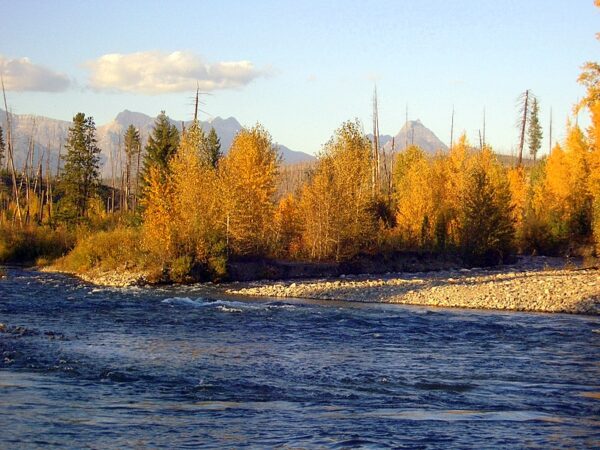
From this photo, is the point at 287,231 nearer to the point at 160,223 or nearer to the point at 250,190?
the point at 250,190

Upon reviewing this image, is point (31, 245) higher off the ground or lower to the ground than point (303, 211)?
lower

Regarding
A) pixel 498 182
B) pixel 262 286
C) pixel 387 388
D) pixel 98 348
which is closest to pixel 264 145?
pixel 262 286

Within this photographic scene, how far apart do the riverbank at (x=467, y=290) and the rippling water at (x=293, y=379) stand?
3.08m

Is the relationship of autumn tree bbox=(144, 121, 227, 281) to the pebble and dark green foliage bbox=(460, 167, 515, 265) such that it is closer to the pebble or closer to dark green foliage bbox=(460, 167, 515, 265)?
the pebble

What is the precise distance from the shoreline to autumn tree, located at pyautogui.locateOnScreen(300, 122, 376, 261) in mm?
2711

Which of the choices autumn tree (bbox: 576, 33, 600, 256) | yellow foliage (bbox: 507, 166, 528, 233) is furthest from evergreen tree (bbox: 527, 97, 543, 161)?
autumn tree (bbox: 576, 33, 600, 256)

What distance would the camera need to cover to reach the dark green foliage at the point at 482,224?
47.2m

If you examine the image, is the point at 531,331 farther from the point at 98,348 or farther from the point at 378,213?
the point at 378,213

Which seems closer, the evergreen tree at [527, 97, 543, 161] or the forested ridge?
the forested ridge

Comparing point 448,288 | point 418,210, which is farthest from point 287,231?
point 448,288

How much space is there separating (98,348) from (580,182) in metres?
46.8

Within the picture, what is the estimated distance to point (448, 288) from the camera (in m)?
32.8

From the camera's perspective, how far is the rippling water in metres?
10.5

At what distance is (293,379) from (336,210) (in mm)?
29335
